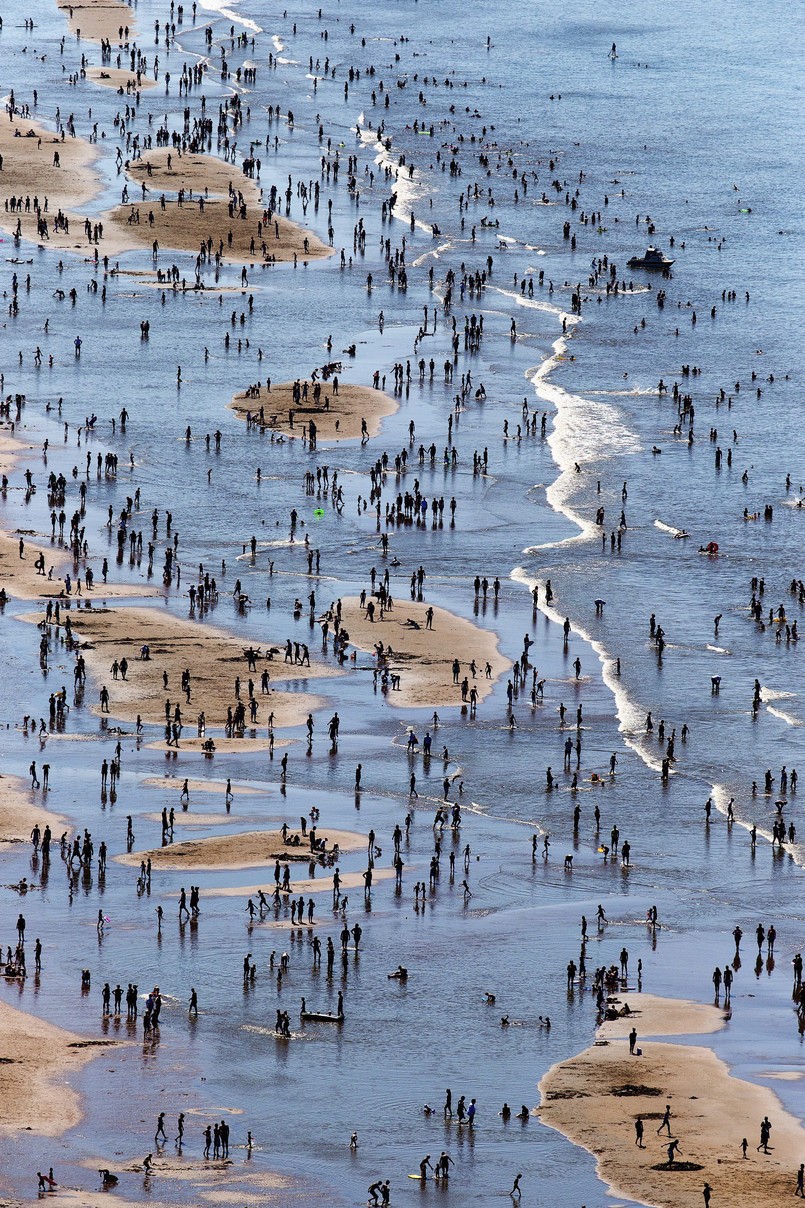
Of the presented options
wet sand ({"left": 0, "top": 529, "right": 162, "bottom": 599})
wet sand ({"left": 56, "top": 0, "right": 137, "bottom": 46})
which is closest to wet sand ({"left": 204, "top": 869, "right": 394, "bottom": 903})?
wet sand ({"left": 0, "top": 529, "right": 162, "bottom": 599})

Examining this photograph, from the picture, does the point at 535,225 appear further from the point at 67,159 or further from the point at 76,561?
the point at 76,561

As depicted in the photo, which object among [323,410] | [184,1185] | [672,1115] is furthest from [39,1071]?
[323,410]

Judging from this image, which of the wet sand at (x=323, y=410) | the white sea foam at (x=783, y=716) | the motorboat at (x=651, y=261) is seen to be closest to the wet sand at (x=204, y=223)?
the motorboat at (x=651, y=261)

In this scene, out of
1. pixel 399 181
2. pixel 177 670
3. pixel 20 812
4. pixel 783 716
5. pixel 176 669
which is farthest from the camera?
pixel 399 181

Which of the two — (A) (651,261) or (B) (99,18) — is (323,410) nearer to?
(A) (651,261)

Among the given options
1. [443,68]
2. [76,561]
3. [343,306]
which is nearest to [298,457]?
[76,561]

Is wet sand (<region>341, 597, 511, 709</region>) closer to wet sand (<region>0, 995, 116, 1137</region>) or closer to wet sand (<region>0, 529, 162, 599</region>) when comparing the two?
wet sand (<region>0, 529, 162, 599</region>)
